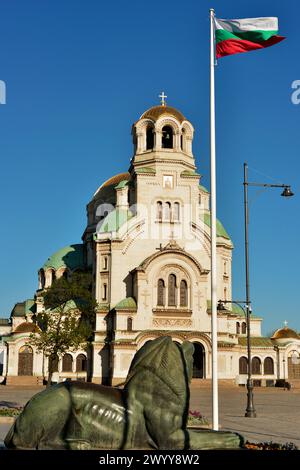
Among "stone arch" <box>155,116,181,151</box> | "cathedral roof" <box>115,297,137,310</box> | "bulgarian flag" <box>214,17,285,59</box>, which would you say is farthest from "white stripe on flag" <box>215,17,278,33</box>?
"stone arch" <box>155,116,181,151</box>

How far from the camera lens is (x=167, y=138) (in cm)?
6475

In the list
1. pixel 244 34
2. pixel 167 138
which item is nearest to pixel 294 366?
pixel 167 138

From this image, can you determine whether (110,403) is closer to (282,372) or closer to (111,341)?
(111,341)

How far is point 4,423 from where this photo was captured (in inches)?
870

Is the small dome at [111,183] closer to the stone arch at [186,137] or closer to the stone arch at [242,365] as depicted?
the stone arch at [186,137]

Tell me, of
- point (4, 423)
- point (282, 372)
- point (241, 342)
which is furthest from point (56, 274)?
point (4, 423)

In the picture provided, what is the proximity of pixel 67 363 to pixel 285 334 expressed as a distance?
952 inches

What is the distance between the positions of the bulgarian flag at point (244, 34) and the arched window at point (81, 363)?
46.3m

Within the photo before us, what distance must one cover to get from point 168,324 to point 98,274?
27.9 ft

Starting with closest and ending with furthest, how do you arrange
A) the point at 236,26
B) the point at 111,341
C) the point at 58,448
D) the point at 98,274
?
1. the point at 58,448
2. the point at 236,26
3. the point at 111,341
4. the point at 98,274

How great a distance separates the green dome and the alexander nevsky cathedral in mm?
9917

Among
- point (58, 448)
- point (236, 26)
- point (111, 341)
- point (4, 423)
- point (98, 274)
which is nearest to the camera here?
point (58, 448)

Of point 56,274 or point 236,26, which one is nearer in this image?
point 236,26

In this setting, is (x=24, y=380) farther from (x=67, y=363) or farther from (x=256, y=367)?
(x=256, y=367)
